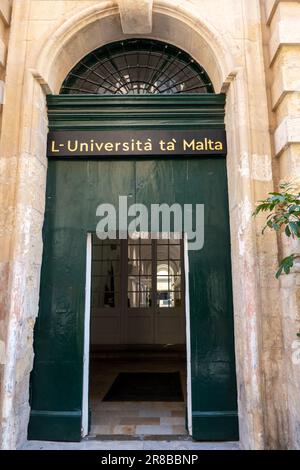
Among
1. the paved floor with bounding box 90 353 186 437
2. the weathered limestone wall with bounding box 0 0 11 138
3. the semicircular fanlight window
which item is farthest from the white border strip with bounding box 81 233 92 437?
the semicircular fanlight window

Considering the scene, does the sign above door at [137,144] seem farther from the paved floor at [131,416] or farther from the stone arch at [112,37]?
the paved floor at [131,416]

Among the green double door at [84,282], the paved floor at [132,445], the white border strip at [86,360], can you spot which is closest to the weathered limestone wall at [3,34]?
the green double door at [84,282]

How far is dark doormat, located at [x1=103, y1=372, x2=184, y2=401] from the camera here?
19.7ft

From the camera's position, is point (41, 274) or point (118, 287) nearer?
point (41, 274)

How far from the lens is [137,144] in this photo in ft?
15.8

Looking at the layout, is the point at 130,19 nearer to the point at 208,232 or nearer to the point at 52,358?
the point at 208,232

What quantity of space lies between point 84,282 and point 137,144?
6.88ft

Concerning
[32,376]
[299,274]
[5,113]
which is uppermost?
[5,113]

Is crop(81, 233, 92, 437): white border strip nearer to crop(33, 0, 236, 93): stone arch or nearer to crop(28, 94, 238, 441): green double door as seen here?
crop(28, 94, 238, 441): green double door

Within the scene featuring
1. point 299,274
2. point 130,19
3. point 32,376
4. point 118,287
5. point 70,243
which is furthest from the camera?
point 118,287

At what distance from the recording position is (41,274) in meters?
4.61

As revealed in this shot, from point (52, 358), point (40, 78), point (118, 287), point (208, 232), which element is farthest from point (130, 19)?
point (118, 287)

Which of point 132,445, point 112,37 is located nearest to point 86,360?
point 132,445

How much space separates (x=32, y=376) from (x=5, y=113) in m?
3.55
